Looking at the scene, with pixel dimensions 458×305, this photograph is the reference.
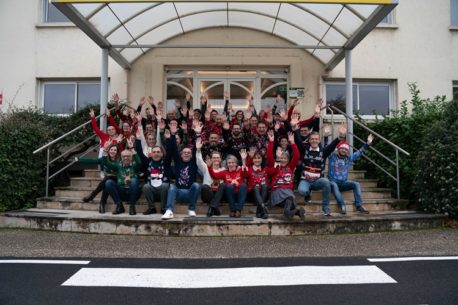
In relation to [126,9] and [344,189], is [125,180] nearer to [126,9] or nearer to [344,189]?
[344,189]

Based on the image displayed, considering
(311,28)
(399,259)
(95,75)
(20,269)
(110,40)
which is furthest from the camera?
(95,75)

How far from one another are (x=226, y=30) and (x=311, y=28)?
2759 millimetres

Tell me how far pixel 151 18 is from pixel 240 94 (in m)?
3.47

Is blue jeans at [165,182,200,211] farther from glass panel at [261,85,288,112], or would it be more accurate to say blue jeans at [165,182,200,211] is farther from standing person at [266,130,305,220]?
glass panel at [261,85,288,112]

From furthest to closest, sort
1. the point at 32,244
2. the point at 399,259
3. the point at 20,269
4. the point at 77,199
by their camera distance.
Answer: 1. the point at 77,199
2. the point at 32,244
3. the point at 399,259
4. the point at 20,269

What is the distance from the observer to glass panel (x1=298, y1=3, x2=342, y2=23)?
773 cm

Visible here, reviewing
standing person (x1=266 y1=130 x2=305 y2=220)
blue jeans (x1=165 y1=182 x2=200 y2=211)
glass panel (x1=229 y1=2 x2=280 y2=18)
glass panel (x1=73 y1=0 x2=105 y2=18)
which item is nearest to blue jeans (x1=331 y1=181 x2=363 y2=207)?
standing person (x1=266 y1=130 x2=305 y2=220)

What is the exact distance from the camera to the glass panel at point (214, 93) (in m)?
10.7

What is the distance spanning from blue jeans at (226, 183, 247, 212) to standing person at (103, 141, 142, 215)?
5.37ft

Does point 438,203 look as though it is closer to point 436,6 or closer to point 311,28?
point 311,28

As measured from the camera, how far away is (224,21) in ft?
33.0

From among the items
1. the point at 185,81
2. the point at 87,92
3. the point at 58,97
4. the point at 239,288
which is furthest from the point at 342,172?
the point at 58,97

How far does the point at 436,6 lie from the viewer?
1088 centimetres

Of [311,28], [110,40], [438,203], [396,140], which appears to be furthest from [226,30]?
[438,203]
